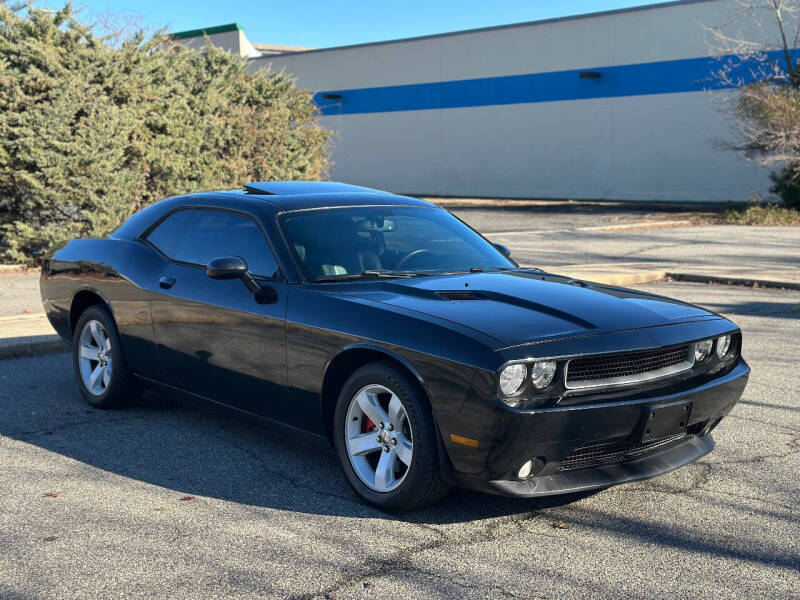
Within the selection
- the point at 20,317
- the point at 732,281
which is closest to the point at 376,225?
the point at 20,317

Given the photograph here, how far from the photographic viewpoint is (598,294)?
200 inches

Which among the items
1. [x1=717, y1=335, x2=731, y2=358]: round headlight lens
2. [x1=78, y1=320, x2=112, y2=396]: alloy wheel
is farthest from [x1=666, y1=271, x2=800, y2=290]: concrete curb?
[x1=78, y1=320, x2=112, y2=396]: alloy wheel

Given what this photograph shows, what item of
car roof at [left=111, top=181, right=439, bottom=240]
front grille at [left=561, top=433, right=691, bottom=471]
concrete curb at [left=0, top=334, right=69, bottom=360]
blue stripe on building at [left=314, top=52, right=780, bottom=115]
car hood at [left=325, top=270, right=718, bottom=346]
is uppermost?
blue stripe on building at [left=314, top=52, right=780, bottom=115]

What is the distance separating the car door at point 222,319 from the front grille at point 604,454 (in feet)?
A: 5.27

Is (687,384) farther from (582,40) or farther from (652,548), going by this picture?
(582,40)

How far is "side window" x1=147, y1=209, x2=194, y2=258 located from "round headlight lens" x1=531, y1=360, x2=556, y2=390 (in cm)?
287

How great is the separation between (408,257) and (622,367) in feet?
5.30

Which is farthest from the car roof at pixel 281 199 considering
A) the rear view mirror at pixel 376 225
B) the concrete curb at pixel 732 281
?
the concrete curb at pixel 732 281

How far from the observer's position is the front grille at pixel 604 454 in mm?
4305

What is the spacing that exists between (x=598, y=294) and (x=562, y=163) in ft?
107

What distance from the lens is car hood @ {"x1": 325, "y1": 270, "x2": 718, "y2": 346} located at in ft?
14.4

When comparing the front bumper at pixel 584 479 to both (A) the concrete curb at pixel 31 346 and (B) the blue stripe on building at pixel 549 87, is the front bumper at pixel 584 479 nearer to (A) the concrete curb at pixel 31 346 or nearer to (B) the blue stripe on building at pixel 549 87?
(A) the concrete curb at pixel 31 346

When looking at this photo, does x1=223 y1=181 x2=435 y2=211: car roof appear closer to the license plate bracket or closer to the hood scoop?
the hood scoop

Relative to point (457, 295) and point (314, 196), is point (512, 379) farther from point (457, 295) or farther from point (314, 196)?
point (314, 196)
